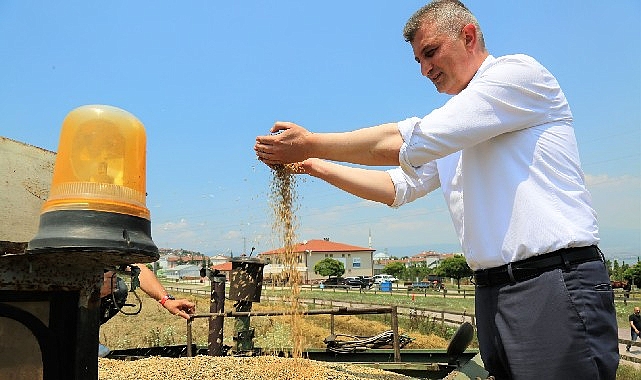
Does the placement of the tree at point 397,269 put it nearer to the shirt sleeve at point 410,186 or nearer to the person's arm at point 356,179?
the person's arm at point 356,179

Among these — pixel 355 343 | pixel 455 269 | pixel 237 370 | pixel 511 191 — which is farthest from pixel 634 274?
pixel 511 191

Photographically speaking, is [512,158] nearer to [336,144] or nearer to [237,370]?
[336,144]

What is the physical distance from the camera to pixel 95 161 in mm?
1483

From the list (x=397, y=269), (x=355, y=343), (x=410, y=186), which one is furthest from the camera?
(x=397, y=269)

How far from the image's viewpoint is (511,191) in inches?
70.4

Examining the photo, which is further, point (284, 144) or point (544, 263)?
point (284, 144)

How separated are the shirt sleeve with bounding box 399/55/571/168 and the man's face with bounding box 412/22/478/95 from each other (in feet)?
0.58

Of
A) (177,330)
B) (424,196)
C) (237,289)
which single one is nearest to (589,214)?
(424,196)

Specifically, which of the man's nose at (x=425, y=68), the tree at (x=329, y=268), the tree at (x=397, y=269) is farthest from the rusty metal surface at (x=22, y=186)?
the tree at (x=397, y=269)

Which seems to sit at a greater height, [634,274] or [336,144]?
[336,144]

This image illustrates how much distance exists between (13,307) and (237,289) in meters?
5.50

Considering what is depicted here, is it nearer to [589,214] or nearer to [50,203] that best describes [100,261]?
[50,203]

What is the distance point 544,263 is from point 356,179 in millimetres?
1213

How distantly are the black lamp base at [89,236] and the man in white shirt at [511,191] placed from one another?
857mm
